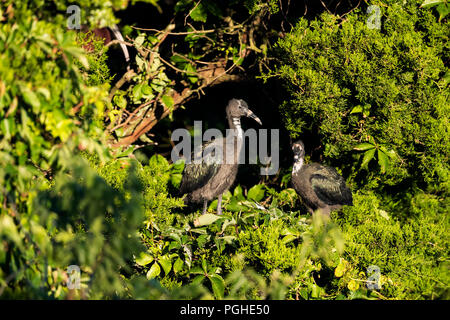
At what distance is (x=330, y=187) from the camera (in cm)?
459

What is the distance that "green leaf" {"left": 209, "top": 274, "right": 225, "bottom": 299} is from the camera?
336 cm

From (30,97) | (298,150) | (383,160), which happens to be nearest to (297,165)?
(298,150)

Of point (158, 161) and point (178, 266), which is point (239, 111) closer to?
point (158, 161)

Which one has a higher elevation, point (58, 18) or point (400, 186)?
point (58, 18)

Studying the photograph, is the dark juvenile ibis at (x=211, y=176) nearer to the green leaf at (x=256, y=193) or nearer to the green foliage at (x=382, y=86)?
the green leaf at (x=256, y=193)

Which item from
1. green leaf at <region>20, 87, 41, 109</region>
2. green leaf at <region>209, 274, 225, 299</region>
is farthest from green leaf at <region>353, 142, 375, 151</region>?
green leaf at <region>20, 87, 41, 109</region>

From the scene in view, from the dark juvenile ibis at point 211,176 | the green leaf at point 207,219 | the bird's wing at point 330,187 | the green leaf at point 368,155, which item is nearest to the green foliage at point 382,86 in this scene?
the green leaf at point 368,155

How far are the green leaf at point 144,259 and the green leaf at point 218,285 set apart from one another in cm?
53

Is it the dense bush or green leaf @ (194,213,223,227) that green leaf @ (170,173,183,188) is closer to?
green leaf @ (194,213,223,227)

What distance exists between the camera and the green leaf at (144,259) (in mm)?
3639

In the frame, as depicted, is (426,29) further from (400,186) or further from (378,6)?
(400,186)

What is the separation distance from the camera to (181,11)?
4934 mm

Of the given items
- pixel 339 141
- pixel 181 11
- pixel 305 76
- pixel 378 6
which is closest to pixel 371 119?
pixel 339 141
